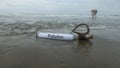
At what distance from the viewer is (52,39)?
9734mm

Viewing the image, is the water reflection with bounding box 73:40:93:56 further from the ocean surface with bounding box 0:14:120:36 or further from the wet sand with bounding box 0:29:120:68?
the ocean surface with bounding box 0:14:120:36

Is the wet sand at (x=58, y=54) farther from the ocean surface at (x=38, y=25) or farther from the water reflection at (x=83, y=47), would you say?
the ocean surface at (x=38, y=25)

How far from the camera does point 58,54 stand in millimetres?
7367

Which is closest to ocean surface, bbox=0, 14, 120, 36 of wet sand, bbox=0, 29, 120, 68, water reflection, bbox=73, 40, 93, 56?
wet sand, bbox=0, 29, 120, 68

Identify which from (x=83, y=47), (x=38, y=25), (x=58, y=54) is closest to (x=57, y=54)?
(x=58, y=54)

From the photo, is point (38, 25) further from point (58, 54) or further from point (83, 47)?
point (58, 54)

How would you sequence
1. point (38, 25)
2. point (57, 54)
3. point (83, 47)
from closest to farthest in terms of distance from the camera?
point (57, 54) → point (83, 47) → point (38, 25)

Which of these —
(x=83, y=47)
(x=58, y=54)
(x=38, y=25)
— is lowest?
(x=58, y=54)

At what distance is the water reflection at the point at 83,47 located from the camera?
777 cm

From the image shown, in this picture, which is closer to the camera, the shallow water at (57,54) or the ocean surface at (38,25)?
the shallow water at (57,54)

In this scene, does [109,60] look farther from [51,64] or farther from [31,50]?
[31,50]

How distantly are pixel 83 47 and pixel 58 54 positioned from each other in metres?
1.70

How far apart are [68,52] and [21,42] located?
8.94 feet

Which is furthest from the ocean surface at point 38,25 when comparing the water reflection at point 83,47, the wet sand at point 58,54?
the water reflection at point 83,47
